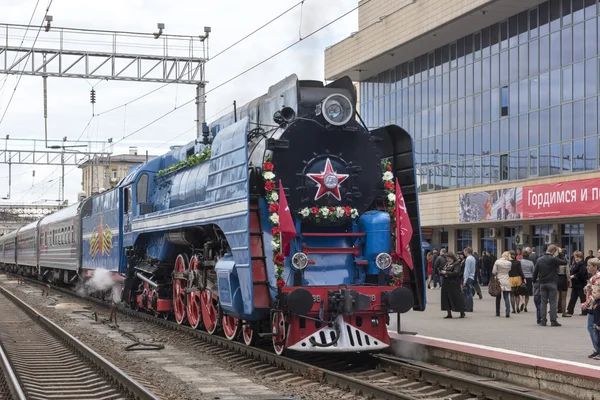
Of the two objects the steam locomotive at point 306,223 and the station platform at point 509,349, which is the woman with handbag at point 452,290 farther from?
the steam locomotive at point 306,223

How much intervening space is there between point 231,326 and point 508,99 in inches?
867

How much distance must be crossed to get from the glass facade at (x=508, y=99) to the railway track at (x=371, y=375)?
18256 millimetres

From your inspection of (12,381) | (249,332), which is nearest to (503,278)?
(249,332)

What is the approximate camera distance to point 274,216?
11289 mm

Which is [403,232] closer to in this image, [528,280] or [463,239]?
[528,280]

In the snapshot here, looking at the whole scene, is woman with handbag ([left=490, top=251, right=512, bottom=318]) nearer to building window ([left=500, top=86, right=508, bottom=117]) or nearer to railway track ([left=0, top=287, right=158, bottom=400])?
railway track ([left=0, top=287, right=158, bottom=400])

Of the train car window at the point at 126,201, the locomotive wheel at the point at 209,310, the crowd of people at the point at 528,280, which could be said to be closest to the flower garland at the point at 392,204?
the locomotive wheel at the point at 209,310

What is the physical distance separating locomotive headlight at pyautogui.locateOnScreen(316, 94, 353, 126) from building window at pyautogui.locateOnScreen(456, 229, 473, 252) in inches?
1026

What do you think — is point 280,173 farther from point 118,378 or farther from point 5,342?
point 5,342

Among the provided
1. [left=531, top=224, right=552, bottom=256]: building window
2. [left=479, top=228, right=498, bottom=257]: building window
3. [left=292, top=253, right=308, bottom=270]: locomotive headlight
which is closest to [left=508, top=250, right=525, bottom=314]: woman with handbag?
[left=292, top=253, right=308, bottom=270]: locomotive headlight

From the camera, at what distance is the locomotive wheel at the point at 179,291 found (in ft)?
52.0

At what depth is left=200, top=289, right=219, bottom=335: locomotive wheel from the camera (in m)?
14.0

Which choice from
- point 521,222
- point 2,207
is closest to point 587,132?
point 521,222

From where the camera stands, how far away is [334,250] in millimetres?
11836
